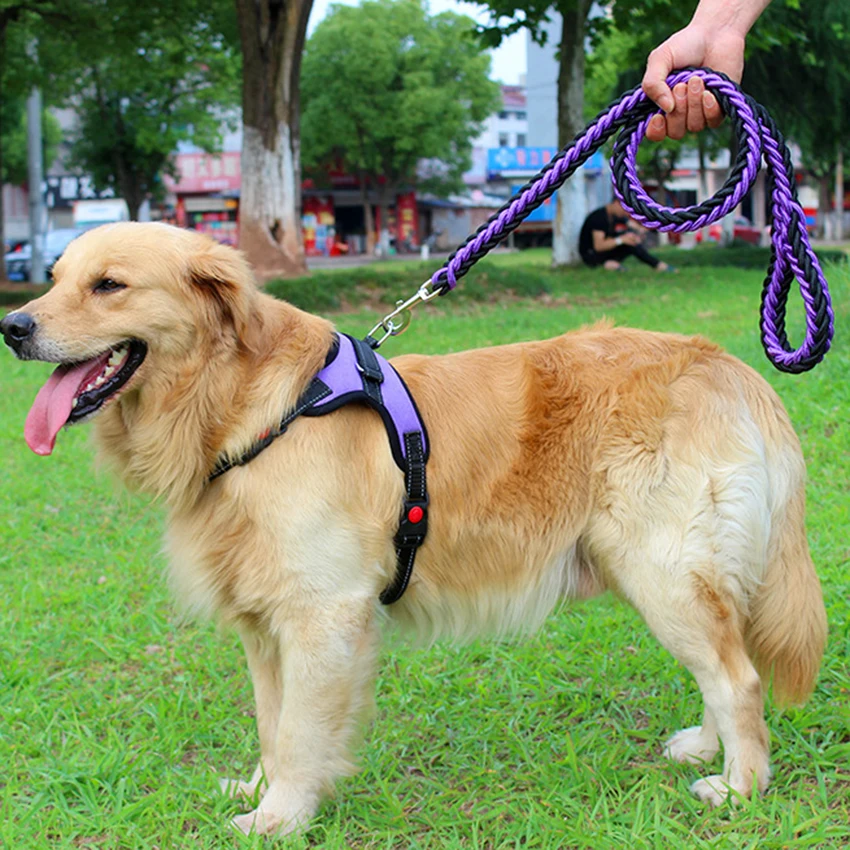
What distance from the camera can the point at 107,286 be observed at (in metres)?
2.84

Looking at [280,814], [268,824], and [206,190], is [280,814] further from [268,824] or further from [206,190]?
[206,190]

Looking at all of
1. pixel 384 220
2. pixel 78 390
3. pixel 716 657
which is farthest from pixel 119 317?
pixel 384 220

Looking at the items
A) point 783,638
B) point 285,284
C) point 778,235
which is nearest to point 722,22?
point 778,235

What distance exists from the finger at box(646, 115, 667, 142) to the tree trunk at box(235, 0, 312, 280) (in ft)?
41.4

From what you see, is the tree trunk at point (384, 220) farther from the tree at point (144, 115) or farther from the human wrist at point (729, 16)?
the human wrist at point (729, 16)

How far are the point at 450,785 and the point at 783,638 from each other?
46.6 inches

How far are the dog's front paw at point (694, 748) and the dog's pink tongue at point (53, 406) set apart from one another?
2.24 meters

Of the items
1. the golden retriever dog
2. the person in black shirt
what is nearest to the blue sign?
the person in black shirt

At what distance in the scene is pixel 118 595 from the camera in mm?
4777

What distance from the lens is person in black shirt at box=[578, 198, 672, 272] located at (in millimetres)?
18562

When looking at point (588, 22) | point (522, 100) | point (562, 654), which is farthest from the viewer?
point (522, 100)

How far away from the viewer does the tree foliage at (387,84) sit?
48.3 meters

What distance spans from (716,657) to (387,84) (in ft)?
163

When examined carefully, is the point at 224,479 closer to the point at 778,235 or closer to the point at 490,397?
the point at 490,397
